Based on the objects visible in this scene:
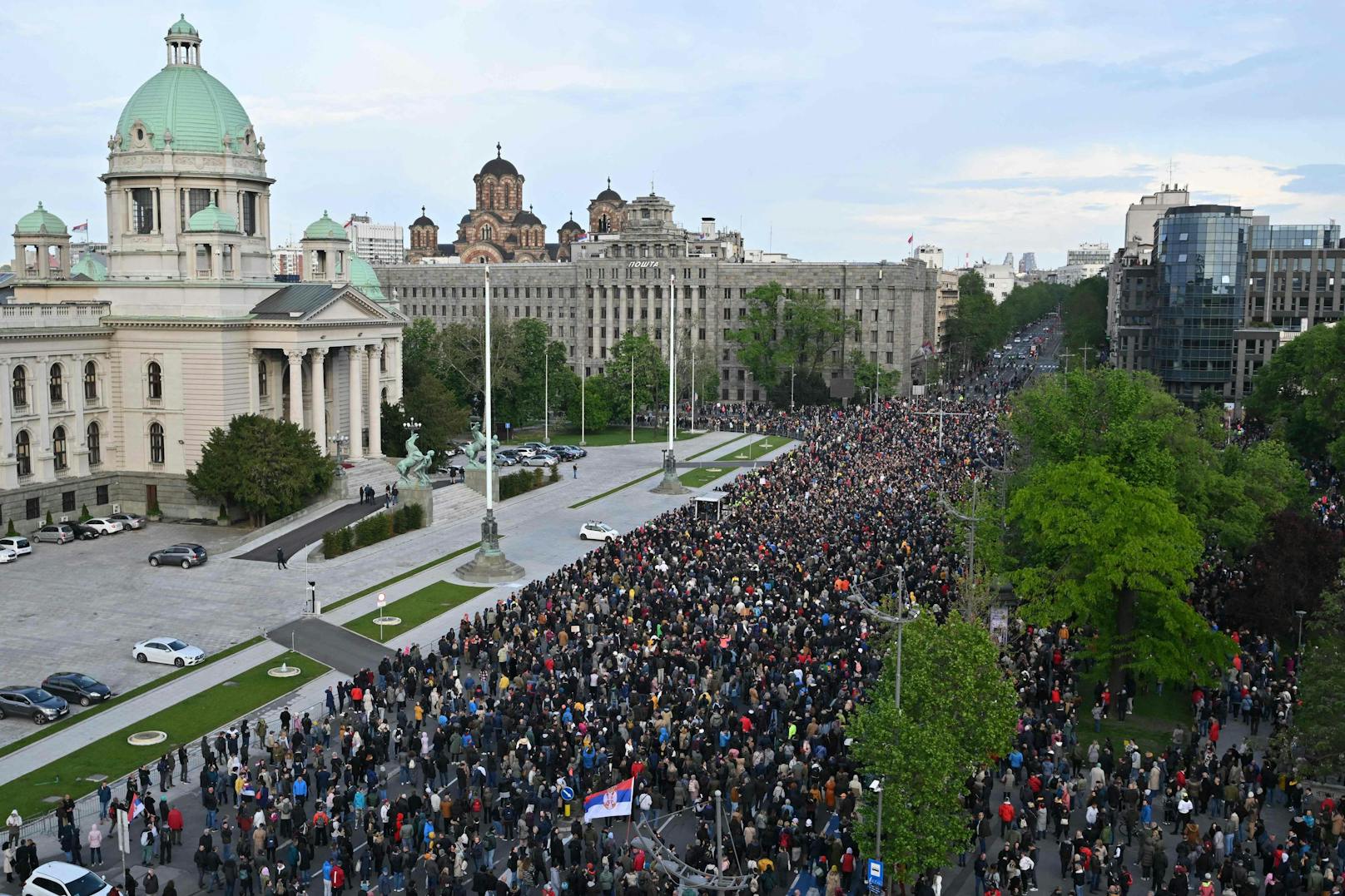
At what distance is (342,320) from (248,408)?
7806 millimetres

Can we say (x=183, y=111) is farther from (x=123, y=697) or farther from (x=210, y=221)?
(x=123, y=697)

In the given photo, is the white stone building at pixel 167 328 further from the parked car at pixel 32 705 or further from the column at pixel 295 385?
the parked car at pixel 32 705

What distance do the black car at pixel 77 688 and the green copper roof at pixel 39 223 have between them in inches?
1634

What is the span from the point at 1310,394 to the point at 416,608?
5405 cm

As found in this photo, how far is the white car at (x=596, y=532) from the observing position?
5925cm

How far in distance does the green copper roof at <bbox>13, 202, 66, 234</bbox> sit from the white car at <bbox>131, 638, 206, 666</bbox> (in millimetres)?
38686

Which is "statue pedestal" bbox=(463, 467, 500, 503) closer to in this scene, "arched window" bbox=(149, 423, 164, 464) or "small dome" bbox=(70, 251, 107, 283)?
"arched window" bbox=(149, 423, 164, 464)

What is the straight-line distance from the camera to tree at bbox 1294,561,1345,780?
1061 inches

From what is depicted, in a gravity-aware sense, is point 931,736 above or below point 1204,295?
below

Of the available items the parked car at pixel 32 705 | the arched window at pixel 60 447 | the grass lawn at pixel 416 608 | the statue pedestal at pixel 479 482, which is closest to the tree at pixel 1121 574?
the grass lawn at pixel 416 608

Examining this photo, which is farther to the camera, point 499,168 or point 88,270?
point 499,168

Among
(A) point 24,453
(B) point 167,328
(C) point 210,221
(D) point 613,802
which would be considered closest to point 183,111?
(C) point 210,221

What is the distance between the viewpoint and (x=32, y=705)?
114 ft

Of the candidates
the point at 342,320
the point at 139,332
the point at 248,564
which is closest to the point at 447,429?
the point at 342,320
